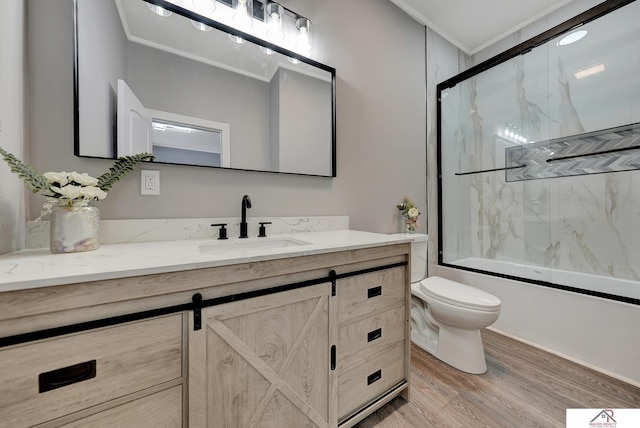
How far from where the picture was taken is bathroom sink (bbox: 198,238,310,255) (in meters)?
1.10

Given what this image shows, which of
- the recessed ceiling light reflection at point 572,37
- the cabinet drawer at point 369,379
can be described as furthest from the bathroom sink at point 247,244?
the recessed ceiling light reflection at point 572,37

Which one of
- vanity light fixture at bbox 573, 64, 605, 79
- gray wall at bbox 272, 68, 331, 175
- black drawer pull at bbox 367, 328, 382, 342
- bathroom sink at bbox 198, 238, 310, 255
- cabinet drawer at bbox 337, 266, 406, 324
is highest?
vanity light fixture at bbox 573, 64, 605, 79

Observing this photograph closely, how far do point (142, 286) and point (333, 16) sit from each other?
2007mm

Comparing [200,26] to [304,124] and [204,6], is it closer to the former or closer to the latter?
[204,6]

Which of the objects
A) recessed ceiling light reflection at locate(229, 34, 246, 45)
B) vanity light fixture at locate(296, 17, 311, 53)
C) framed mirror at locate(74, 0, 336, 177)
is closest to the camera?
framed mirror at locate(74, 0, 336, 177)

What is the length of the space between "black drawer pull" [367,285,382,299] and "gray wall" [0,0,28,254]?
1.31 m

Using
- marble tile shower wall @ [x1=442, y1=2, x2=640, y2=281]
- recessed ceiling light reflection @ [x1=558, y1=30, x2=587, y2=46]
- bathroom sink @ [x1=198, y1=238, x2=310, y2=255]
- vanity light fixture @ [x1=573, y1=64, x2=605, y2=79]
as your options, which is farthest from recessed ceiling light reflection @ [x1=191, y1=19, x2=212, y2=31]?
vanity light fixture @ [x1=573, y1=64, x2=605, y2=79]

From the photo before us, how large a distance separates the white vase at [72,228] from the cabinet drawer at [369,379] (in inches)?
43.0

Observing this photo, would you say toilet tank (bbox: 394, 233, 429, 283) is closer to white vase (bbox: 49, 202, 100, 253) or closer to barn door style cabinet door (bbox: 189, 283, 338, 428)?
barn door style cabinet door (bbox: 189, 283, 338, 428)

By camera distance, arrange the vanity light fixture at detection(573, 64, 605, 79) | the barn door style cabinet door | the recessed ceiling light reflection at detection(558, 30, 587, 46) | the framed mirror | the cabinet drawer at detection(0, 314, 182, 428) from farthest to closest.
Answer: the vanity light fixture at detection(573, 64, 605, 79), the recessed ceiling light reflection at detection(558, 30, 587, 46), the framed mirror, the barn door style cabinet door, the cabinet drawer at detection(0, 314, 182, 428)

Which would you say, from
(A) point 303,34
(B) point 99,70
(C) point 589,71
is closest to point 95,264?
(B) point 99,70

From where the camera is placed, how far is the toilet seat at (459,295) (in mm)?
1408

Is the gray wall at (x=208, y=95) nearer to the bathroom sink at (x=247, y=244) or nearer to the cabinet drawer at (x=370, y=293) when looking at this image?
the bathroom sink at (x=247, y=244)

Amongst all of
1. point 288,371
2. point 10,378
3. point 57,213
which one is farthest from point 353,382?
point 57,213
